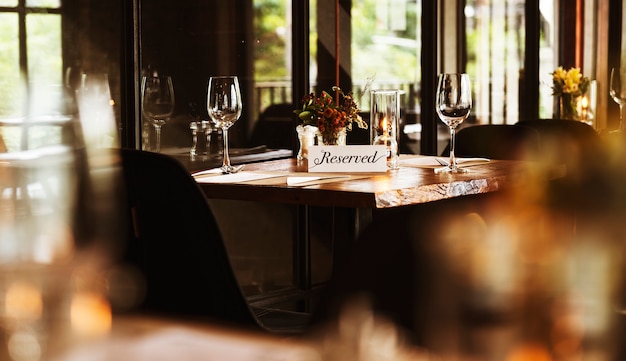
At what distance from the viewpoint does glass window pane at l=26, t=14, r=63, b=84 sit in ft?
10.6

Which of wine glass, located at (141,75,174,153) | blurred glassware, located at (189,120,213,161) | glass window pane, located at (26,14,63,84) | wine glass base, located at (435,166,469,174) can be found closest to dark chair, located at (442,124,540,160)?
wine glass base, located at (435,166,469,174)

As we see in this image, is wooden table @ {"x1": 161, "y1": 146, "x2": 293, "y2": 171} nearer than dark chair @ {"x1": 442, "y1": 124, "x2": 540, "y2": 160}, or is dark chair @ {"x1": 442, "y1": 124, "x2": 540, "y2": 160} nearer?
dark chair @ {"x1": 442, "y1": 124, "x2": 540, "y2": 160}

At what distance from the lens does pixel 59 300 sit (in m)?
0.88

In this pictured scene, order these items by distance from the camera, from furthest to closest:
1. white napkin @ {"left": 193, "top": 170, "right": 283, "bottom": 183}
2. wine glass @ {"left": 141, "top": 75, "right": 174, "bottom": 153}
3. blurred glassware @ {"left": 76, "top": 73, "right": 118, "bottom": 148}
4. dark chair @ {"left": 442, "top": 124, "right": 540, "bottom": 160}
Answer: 1. wine glass @ {"left": 141, "top": 75, "right": 174, "bottom": 153}
2. dark chair @ {"left": 442, "top": 124, "right": 540, "bottom": 160}
3. blurred glassware @ {"left": 76, "top": 73, "right": 118, "bottom": 148}
4. white napkin @ {"left": 193, "top": 170, "right": 283, "bottom": 183}

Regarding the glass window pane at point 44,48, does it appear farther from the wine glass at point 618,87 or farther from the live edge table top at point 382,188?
the wine glass at point 618,87

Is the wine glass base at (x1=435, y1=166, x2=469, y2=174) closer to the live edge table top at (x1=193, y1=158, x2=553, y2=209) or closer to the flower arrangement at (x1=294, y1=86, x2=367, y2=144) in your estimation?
the live edge table top at (x1=193, y1=158, x2=553, y2=209)

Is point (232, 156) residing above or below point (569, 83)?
below

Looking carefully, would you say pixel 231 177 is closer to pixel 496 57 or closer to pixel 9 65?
pixel 9 65

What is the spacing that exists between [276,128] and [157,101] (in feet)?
2.72

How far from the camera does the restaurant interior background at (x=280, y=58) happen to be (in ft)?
10.8

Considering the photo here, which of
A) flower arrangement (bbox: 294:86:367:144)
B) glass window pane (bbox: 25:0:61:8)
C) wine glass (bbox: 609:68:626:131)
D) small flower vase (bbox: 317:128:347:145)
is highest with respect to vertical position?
glass window pane (bbox: 25:0:61:8)

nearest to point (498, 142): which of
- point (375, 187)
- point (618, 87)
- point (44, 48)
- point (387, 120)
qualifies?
point (387, 120)

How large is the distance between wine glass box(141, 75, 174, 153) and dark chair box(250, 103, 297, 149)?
0.62 meters

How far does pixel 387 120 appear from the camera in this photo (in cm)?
320
